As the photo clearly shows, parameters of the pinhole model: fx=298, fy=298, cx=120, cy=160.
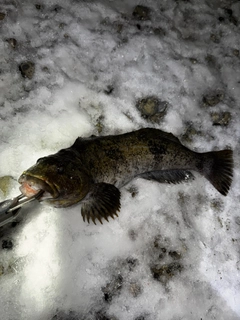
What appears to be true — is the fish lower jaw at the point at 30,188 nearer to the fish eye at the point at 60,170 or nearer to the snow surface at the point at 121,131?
the fish eye at the point at 60,170

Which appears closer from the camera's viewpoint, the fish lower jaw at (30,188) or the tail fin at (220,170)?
the fish lower jaw at (30,188)

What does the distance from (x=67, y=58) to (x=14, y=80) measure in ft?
2.16

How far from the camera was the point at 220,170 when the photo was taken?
3350 millimetres

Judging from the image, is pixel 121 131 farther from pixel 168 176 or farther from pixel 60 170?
pixel 60 170

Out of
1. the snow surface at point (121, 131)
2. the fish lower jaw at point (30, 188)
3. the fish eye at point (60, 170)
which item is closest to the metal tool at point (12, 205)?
the fish lower jaw at point (30, 188)

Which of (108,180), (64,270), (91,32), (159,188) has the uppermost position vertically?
(91,32)

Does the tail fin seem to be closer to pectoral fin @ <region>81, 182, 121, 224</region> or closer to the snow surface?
the snow surface

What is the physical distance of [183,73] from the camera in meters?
3.70

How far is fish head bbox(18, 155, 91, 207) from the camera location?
2387mm

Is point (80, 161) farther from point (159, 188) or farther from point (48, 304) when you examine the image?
point (48, 304)

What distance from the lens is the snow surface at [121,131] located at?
2.99 meters

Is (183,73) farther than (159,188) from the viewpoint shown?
Yes

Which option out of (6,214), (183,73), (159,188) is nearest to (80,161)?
(6,214)

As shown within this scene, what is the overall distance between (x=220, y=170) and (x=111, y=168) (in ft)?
4.17
